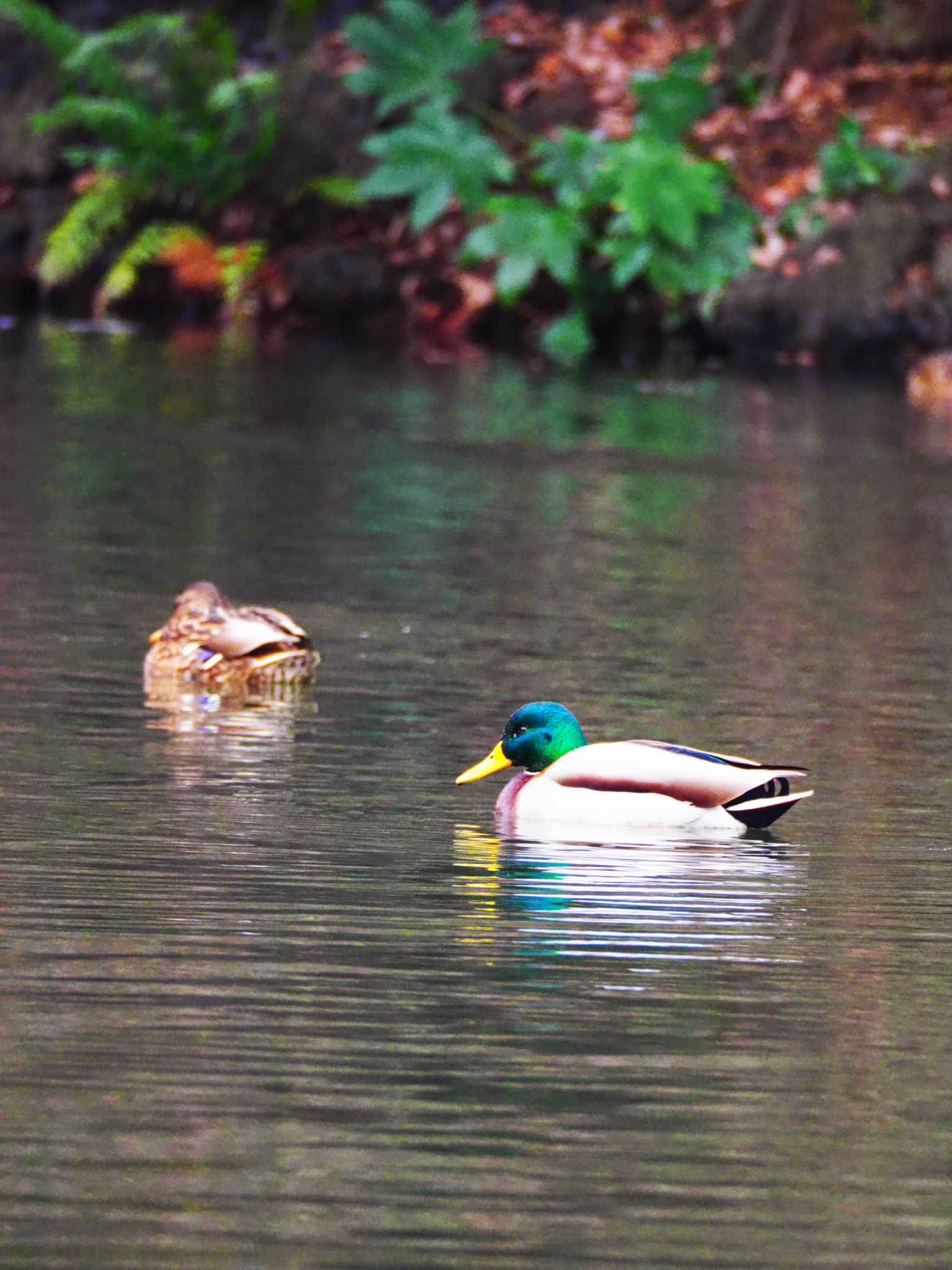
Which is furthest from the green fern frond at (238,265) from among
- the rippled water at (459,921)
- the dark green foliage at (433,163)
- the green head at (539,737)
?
the green head at (539,737)

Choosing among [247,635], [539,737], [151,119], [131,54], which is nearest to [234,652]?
[247,635]

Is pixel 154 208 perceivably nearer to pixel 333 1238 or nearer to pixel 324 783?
pixel 324 783

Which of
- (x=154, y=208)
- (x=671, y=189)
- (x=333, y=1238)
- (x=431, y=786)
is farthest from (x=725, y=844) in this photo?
(x=154, y=208)

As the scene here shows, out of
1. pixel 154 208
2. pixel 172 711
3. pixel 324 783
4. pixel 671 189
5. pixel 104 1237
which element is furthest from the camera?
pixel 154 208

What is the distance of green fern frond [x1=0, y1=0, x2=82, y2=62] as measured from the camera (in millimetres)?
30688

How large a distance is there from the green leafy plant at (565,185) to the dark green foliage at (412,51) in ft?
0.05

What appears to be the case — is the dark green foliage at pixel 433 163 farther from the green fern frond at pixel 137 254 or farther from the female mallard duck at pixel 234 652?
the female mallard duck at pixel 234 652

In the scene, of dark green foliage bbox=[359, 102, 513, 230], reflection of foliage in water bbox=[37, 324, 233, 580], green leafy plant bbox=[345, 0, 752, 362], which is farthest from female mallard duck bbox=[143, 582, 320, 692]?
dark green foliage bbox=[359, 102, 513, 230]

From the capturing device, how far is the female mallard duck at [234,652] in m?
10.2

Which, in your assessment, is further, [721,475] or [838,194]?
[838,194]

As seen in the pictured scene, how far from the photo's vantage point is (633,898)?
689 cm

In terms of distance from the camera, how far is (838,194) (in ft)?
93.6

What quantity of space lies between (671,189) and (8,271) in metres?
8.96

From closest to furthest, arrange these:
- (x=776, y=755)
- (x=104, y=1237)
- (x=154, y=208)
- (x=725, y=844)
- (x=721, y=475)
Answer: (x=104, y=1237), (x=725, y=844), (x=776, y=755), (x=721, y=475), (x=154, y=208)
